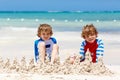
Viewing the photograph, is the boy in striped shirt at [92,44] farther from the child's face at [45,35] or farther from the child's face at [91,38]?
the child's face at [45,35]

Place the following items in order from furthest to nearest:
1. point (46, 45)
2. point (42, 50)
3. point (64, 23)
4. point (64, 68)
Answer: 1. point (64, 23)
2. point (46, 45)
3. point (42, 50)
4. point (64, 68)

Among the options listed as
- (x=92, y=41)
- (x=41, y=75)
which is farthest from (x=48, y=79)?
(x=92, y=41)

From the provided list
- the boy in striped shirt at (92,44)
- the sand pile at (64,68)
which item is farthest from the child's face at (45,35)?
the sand pile at (64,68)

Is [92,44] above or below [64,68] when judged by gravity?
above

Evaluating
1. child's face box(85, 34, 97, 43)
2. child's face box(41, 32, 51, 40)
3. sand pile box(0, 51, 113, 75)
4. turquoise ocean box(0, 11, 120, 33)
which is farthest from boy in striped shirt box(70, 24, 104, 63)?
turquoise ocean box(0, 11, 120, 33)

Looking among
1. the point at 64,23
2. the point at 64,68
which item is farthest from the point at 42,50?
the point at 64,23

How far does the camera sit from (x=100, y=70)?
7500mm

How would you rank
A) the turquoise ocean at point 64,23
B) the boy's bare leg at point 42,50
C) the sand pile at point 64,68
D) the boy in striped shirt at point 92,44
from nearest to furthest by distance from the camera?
the sand pile at point 64,68 → the boy's bare leg at point 42,50 → the boy in striped shirt at point 92,44 → the turquoise ocean at point 64,23

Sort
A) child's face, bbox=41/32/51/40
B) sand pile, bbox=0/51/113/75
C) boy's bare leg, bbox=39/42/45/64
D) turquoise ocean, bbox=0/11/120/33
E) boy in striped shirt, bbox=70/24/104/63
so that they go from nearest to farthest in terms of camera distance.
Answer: sand pile, bbox=0/51/113/75
boy's bare leg, bbox=39/42/45/64
boy in striped shirt, bbox=70/24/104/63
child's face, bbox=41/32/51/40
turquoise ocean, bbox=0/11/120/33

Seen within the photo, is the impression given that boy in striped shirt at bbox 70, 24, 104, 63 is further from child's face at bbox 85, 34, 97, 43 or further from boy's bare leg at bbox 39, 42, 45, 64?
boy's bare leg at bbox 39, 42, 45, 64

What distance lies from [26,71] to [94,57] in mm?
1255

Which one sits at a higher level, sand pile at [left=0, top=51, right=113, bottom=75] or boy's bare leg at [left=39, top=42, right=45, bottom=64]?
boy's bare leg at [left=39, top=42, right=45, bottom=64]

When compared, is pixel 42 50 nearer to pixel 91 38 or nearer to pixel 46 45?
pixel 46 45

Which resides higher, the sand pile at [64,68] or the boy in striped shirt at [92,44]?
the boy in striped shirt at [92,44]
